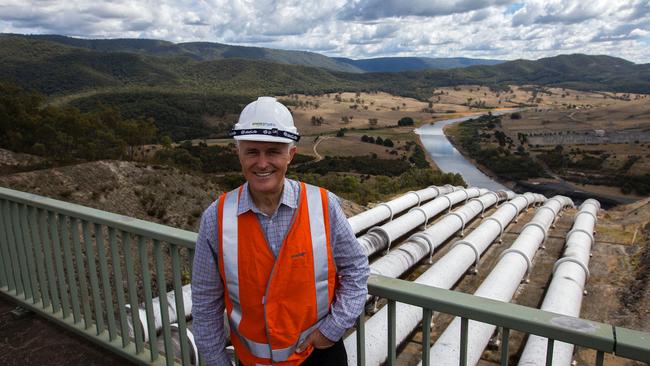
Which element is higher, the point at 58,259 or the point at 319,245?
the point at 319,245

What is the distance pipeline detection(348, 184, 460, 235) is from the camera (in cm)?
1678

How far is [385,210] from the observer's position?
1819 cm

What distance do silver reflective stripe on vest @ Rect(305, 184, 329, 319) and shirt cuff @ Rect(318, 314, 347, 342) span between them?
7 cm

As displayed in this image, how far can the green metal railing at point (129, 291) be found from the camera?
2.25 metres

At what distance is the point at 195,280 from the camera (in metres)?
2.53

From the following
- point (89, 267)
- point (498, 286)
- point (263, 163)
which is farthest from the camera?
point (498, 286)

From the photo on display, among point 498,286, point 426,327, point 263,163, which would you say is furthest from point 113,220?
point 498,286

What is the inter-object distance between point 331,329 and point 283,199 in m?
0.75

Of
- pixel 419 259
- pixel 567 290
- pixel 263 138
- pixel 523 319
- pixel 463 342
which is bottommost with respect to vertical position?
pixel 419 259

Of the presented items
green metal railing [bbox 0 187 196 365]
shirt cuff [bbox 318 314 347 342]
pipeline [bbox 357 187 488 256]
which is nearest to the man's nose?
shirt cuff [bbox 318 314 347 342]

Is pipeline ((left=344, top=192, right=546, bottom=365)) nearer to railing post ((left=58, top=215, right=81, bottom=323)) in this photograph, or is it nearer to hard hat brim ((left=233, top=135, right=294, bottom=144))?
railing post ((left=58, top=215, right=81, bottom=323))

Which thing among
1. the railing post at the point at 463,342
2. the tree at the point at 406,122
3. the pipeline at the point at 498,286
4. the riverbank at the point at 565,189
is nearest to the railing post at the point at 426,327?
the railing post at the point at 463,342

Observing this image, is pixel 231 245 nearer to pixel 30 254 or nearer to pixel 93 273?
pixel 93 273

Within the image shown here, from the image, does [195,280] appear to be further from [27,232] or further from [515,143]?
[515,143]
